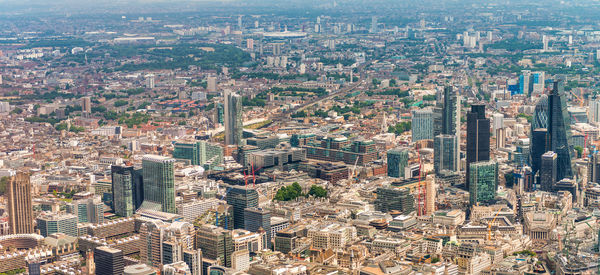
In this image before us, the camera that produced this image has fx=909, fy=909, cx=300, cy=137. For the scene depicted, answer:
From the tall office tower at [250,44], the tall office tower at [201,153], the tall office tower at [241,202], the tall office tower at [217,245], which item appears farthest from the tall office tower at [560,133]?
Result: the tall office tower at [250,44]

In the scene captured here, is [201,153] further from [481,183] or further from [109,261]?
A: [109,261]

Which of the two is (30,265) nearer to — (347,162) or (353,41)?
(347,162)

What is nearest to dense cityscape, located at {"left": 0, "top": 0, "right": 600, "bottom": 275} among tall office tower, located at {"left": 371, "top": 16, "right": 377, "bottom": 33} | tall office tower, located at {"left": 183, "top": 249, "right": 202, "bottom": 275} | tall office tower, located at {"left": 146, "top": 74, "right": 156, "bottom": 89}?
tall office tower, located at {"left": 183, "top": 249, "right": 202, "bottom": 275}

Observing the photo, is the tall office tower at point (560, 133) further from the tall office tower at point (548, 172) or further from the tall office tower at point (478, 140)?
the tall office tower at point (478, 140)

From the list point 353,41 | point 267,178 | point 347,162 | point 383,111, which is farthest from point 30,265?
point 353,41

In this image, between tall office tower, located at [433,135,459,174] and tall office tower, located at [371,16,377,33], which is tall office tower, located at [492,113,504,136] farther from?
tall office tower, located at [371,16,377,33]
